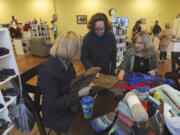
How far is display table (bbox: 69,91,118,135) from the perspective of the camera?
24.7 inches

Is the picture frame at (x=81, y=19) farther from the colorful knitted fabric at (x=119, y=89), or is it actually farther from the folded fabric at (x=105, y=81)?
the colorful knitted fabric at (x=119, y=89)

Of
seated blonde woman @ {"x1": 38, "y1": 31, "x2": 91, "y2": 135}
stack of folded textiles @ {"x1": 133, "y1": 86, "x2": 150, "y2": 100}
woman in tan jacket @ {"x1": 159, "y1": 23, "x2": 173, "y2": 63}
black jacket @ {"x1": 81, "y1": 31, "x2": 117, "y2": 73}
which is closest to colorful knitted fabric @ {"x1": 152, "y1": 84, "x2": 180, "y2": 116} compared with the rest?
stack of folded textiles @ {"x1": 133, "y1": 86, "x2": 150, "y2": 100}

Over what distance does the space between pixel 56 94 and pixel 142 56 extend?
3.37ft

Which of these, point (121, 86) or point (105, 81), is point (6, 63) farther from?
point (121, 86)

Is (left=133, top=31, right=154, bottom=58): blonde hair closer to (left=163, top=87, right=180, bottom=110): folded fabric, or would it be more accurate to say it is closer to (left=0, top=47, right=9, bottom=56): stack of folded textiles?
(left=163, top=87, right=180, bottom=110): folded fabric

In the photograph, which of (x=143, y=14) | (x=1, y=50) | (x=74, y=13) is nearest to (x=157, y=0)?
(x=143, y=14)

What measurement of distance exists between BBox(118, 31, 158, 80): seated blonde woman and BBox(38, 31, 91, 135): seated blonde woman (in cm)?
63

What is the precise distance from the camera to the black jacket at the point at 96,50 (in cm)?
150

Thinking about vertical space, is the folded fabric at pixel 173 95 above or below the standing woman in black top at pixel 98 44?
below

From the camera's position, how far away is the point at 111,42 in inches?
60.9

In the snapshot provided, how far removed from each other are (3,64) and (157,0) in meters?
7.77

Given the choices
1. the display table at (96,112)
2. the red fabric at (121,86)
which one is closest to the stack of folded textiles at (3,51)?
the display table at (96,112)

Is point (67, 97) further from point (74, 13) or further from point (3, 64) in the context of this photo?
point (74, 13)

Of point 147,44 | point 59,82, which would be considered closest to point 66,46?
point 59,82
